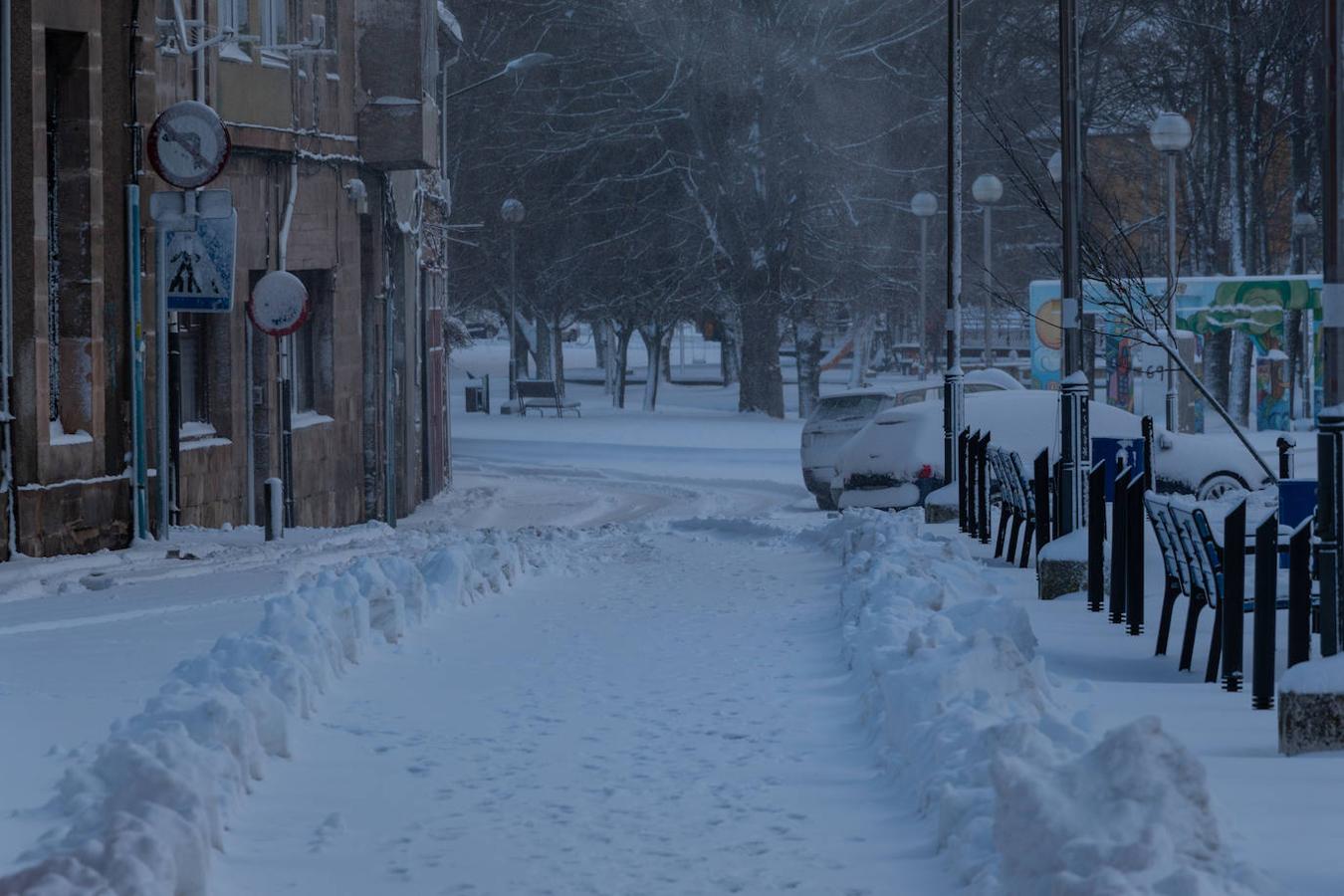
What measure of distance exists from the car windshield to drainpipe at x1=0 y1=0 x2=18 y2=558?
45.2 ft

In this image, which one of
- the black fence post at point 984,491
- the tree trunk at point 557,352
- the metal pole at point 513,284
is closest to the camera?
the black fence post at point 984,491

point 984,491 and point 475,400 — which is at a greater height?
point 475,400

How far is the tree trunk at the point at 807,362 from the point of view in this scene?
4722 centimetres

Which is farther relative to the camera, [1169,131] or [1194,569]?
[1169,131]

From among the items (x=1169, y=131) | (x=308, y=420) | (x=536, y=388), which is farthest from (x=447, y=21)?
(x=536, y=388)

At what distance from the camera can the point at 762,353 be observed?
46.8 metres

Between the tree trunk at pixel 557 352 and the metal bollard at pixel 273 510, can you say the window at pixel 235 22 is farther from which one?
the tree trunk at pixel 557 352

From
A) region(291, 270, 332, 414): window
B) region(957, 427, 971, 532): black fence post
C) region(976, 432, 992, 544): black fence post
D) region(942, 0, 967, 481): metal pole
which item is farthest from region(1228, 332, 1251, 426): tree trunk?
region(976, 432, 992, 544): black fence post

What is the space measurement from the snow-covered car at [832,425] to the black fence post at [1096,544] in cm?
1334

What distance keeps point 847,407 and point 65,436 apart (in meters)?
13.3

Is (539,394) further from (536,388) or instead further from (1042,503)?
(1042,503)

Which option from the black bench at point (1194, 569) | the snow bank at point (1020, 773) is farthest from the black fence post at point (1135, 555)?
the snow bank at point (1020, 773)

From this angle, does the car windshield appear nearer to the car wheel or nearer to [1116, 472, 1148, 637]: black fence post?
the car wheel

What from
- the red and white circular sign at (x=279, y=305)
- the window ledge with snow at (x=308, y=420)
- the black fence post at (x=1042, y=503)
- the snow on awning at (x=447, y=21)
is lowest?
the black fence post at (x=1042, y=503)
